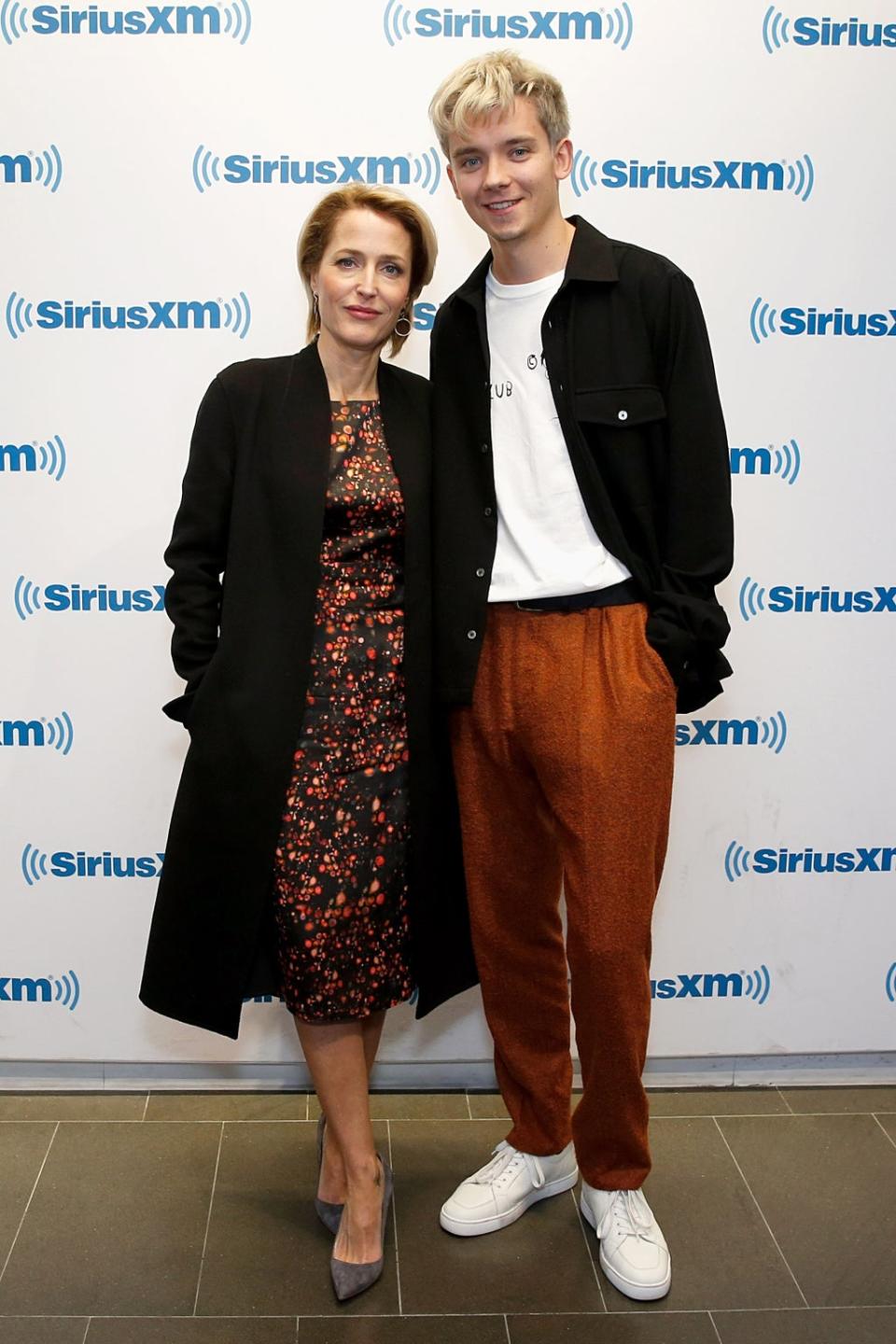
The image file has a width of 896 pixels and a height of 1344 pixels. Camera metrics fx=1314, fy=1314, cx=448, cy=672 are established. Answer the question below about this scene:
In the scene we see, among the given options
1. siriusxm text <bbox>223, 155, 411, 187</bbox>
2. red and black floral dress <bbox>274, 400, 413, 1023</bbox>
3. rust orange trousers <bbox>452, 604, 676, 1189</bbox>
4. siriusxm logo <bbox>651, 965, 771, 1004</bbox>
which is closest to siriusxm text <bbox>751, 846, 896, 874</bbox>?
siriusxm logo <bbox>651, 965, 771, 1004</bbox>

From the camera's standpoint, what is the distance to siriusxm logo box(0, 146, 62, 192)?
2473 millimetres

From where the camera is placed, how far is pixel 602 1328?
7.02 ft

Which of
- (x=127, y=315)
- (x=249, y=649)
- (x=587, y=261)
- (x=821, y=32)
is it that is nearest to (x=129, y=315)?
(x=127, y=315)

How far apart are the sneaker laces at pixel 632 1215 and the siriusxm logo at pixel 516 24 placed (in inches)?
82.7

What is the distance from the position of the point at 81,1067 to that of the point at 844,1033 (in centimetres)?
167

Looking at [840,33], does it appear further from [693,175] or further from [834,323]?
[834,323]

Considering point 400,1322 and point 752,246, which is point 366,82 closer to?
point 752,246

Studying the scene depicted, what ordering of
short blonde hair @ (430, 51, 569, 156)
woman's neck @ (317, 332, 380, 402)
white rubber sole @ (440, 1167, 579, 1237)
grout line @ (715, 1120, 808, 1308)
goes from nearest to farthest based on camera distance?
short blonde hair @ (430, 51, 569, 156), woman's neck @ (317, 332, 380, 402), grout line @ (715, 1120, 808, 1308), white rubber sole @ (440, 1167, 579, 1237)

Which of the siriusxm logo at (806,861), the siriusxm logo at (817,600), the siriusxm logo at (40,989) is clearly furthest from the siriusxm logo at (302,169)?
the siriusxm logo at (40,989)

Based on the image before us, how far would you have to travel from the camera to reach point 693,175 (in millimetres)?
2506

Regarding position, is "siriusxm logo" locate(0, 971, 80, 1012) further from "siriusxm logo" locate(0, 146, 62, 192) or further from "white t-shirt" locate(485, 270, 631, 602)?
"siriusxm logo" locate(0, 146, 62, 192)

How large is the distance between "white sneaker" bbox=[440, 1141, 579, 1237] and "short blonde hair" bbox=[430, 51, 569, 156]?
178 cm

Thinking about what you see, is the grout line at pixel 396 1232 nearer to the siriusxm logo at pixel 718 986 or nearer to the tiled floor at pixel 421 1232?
the tiled floor at pixel 421 1232

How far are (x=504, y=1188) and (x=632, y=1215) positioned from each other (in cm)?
25
